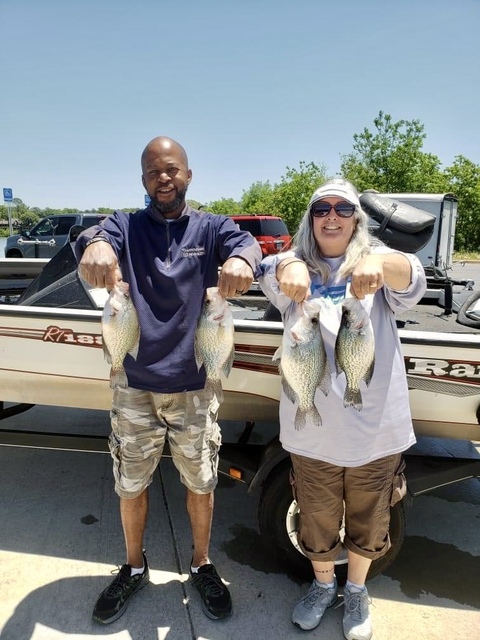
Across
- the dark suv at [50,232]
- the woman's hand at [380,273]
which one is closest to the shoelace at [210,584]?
the woman's hand at [380,273]

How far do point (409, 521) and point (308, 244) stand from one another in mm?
2362

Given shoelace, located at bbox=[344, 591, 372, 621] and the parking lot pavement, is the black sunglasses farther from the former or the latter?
the parking lot pavement

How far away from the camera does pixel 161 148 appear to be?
2102 millimetres

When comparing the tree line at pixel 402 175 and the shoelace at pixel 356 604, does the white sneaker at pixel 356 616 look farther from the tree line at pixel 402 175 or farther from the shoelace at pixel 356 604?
the tree line at pixel 402 175

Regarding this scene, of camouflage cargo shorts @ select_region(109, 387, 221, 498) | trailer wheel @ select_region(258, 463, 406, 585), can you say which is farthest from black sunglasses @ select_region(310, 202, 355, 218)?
trailer wheel @ select_region(258, 463, 406, 585)

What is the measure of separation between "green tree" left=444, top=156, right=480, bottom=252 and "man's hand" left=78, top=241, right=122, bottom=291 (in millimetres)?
29801

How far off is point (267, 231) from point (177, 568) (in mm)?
14264

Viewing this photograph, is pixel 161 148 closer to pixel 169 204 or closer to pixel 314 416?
pixel 169 204

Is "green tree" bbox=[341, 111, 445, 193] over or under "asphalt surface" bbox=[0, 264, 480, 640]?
over

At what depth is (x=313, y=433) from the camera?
205 cm

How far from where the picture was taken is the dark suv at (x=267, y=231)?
15898 millimetres

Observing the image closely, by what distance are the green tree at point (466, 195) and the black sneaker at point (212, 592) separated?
2952cm

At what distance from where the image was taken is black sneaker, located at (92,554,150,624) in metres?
2.37

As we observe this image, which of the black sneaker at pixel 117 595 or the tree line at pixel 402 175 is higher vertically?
the tree line at pixel 402 175
